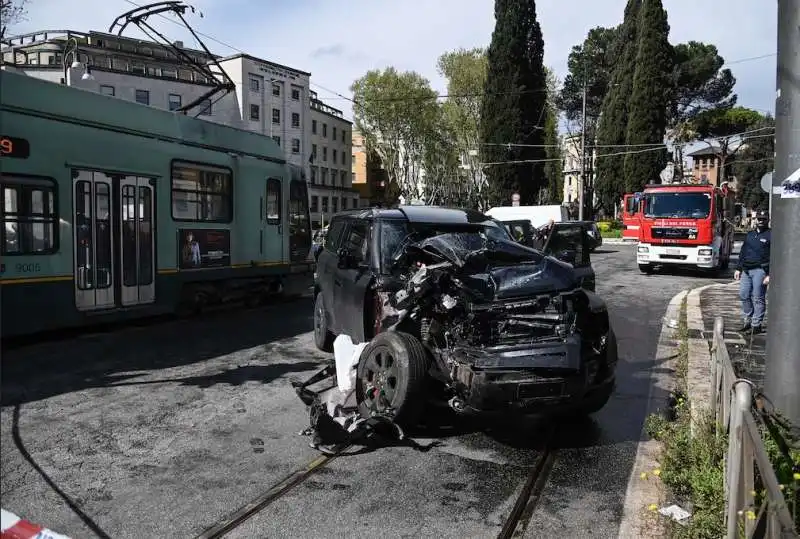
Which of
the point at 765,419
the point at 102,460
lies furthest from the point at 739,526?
the point at 102,460

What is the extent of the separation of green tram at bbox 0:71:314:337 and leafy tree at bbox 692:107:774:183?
159 ft

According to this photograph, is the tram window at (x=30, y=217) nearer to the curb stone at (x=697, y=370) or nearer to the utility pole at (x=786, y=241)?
the curb stone at (x=697, y=370)

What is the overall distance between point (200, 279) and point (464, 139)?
1665 inches

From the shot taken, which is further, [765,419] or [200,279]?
[200,279]

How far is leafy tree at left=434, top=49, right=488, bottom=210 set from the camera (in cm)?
4853

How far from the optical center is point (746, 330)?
9891 mm

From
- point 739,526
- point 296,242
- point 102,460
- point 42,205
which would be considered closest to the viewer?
point 739,526

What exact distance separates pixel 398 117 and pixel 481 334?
162ft

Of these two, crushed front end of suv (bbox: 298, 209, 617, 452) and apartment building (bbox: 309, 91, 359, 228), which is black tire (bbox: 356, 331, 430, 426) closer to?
crushed front end of suv (bbox: 298, 209, 617, 452)

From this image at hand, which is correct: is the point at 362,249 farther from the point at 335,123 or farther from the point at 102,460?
the point at 335,123

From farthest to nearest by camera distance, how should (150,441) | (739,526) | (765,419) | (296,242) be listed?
(296,242) < (150,441) < (765,419) < (739,526)

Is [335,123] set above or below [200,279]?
above

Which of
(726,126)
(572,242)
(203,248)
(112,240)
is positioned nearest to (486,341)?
(112,240)

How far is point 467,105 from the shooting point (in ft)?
162
